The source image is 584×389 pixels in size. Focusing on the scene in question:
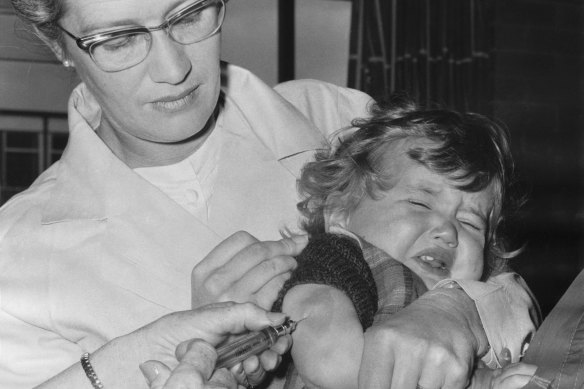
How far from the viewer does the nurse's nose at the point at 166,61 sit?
3.67ft

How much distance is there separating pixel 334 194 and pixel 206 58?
0.96 ft

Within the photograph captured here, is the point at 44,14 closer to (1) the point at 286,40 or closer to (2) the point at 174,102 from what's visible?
(2) the point at 174,102

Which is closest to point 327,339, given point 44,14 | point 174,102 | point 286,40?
point 174,102

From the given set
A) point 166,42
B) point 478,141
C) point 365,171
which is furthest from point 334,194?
point 166,42

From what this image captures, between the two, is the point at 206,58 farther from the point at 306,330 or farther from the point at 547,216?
the point at 547,216

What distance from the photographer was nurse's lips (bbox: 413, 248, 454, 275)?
1.16m

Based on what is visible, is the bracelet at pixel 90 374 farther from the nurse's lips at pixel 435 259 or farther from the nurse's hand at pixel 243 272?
the nurse's lips at pixel 435 259

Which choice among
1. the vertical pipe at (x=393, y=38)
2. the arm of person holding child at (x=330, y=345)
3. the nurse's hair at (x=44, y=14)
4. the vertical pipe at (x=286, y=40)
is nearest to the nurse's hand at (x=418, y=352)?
the arm of person holding child at (x=330, y=345)

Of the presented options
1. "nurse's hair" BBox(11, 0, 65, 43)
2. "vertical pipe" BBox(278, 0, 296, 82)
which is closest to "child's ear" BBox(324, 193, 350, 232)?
"nurse's hair" BBox(11, 0, 65, 43)

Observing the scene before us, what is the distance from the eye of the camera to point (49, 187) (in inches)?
50.4

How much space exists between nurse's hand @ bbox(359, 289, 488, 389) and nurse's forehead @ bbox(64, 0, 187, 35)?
1.70ft

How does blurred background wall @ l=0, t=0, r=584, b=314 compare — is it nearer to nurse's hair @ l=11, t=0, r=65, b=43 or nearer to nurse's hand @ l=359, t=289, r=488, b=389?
nurse's hair @ l=11, t=0, r=65, b=43

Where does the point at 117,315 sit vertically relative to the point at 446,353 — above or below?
below

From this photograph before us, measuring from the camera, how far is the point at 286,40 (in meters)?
3.88
